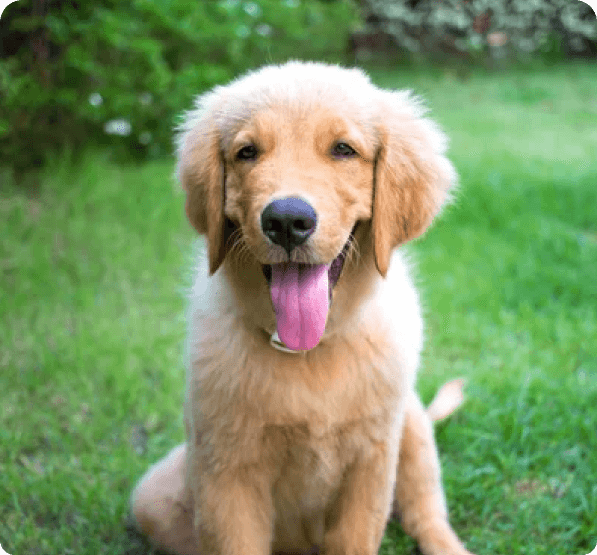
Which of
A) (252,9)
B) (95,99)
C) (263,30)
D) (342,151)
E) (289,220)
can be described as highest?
(342,151)

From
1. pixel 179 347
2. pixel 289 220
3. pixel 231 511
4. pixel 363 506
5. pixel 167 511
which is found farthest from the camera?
pixel 179 347

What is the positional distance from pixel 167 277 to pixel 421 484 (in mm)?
3008

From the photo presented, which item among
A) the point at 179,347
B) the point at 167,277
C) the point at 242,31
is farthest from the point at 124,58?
the point at 179,347

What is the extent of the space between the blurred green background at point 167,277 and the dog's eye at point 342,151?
98 cm

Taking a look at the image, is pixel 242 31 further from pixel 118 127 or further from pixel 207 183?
pixel 207 183

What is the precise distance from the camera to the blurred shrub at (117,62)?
19.9 ft

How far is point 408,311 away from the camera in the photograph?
2.70 m

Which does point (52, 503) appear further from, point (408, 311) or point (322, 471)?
point (408, 311)

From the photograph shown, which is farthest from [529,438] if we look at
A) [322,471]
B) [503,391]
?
[322,471]

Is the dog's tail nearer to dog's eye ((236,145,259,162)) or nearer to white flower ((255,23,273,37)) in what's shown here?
dog's eye ((236,145,259,162))

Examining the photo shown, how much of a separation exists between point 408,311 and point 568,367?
177 cm

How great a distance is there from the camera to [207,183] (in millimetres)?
2420

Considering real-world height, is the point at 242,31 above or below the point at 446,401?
above

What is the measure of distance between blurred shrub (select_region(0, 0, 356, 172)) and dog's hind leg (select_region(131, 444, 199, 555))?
141 inches
